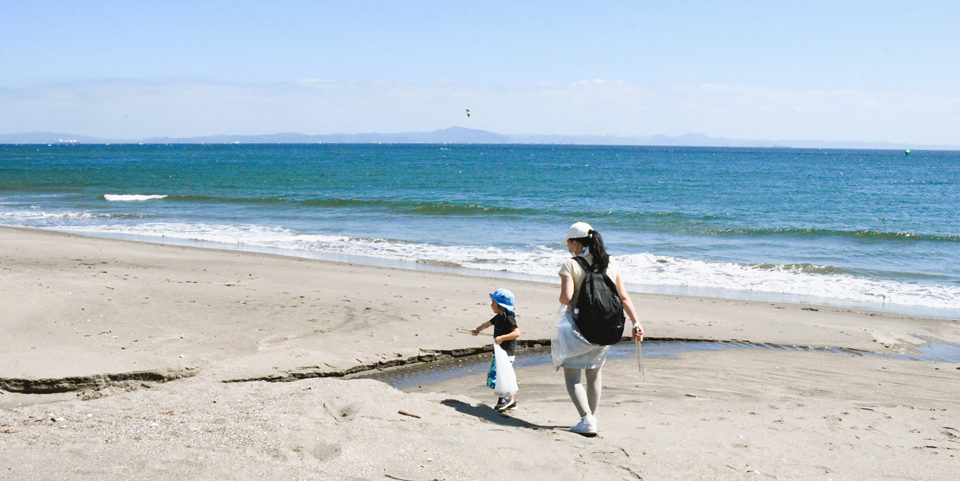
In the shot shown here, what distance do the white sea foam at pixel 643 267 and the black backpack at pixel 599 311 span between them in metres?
9.57

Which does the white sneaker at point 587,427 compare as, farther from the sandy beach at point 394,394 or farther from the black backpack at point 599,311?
the black backpack at point 599,311

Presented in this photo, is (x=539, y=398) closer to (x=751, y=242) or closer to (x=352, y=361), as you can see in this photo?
(x=352, y=361)

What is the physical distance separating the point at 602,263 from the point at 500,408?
1562 mm

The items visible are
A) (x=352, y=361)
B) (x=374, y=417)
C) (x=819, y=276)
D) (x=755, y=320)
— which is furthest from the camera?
(x=819, y=276)

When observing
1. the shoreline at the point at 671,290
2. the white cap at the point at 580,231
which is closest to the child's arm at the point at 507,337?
the white cap at the point at 580,231

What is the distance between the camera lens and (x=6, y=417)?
4.46 metres

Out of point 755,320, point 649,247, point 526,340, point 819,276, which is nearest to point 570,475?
point 526,340

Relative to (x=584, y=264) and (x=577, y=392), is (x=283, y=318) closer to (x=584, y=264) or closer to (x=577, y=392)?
(x=577, y=392)

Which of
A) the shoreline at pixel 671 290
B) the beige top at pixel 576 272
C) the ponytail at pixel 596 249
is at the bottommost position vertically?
the shoreline at pixel 671 290

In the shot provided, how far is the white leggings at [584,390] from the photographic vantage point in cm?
495

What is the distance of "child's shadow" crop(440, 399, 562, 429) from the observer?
5.20 metres

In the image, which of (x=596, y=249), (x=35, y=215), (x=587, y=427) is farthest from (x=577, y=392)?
(x=35, y=215)

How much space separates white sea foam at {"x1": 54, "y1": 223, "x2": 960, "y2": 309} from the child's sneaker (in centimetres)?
901

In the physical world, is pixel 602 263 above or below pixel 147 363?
above
